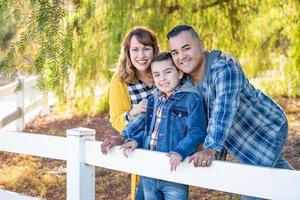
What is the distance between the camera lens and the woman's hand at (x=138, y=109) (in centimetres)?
347

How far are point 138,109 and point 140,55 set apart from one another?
37cm

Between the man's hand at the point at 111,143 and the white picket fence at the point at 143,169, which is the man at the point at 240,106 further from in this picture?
the man's hand at the point at 111,143

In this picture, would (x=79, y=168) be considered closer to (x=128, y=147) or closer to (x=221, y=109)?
(x=128, y=147)

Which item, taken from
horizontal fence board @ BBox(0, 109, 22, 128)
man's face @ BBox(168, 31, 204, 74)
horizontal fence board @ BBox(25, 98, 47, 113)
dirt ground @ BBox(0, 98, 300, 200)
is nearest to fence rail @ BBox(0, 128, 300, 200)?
man's face @ BBox(168, 31, 204, 74)

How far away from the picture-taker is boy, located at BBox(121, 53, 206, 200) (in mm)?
3064

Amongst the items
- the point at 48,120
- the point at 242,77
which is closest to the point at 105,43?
the point at 48,120

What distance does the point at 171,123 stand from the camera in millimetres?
3184

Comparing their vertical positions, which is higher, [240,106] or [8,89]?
[240,106]

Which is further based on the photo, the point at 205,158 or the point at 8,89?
the point at 8,89

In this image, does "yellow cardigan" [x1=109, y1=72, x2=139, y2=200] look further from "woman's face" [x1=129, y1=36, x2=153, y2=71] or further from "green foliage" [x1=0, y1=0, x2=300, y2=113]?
"green foliage" [x1=0, y1=0, x2=300, y2=113]

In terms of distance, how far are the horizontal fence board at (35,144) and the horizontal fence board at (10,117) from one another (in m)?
4.23

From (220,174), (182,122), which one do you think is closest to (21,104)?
(182,122)

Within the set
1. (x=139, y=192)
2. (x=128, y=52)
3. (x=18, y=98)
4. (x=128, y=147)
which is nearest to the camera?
(x=128, y=147)

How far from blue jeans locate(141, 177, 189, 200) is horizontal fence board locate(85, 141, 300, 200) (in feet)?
0.40
